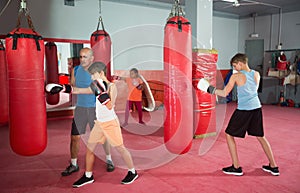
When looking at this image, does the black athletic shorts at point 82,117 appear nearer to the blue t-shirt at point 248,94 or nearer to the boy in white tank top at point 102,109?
the boy in white tank top at point 102,109

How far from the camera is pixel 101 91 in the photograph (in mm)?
2393

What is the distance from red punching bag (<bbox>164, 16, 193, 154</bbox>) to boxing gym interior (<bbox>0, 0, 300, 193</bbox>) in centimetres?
1

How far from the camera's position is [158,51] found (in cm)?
800

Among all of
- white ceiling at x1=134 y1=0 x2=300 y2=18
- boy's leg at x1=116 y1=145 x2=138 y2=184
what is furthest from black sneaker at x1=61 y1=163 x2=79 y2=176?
white ceiling at x1=134 y1=0 x2=300 y2=18

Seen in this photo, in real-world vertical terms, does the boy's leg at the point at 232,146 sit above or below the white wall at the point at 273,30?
below

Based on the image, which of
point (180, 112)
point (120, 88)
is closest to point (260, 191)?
point (180, 112)

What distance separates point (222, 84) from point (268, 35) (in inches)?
89.0

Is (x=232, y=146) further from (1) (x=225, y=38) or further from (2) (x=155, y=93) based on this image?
(1) (x=225, y=38)

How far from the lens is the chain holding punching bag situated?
2193 mm

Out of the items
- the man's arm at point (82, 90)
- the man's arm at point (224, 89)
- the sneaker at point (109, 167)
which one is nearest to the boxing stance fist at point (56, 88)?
the man's arm at point (82, 90)

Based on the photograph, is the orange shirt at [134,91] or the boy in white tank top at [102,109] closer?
the boy in white tank top at [102,109]

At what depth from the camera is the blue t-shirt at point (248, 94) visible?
2.77m

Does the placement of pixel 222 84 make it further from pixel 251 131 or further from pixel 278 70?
pixel 251 131

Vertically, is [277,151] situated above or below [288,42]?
below
